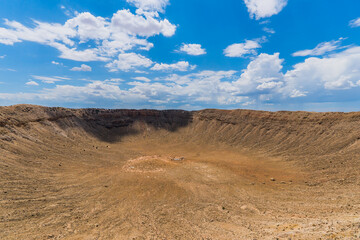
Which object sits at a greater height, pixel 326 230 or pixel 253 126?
pixel 253 126

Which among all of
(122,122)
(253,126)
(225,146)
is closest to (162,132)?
(122,122)

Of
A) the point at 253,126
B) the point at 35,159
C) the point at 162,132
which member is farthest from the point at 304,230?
the point at 162,132

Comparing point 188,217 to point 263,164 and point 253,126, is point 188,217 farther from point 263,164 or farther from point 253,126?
point 253,126

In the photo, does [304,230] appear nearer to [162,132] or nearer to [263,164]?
[263,164]

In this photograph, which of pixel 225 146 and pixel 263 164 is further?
pixel 225 146

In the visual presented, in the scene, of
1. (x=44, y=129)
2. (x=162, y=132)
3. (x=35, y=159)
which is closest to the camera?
(x=35, y=159)

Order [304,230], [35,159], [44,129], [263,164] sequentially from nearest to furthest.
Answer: [304,230] → [35,159] → [263,164] → [44,129]

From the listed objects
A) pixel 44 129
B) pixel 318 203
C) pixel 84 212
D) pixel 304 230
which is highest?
pixel 44 129
